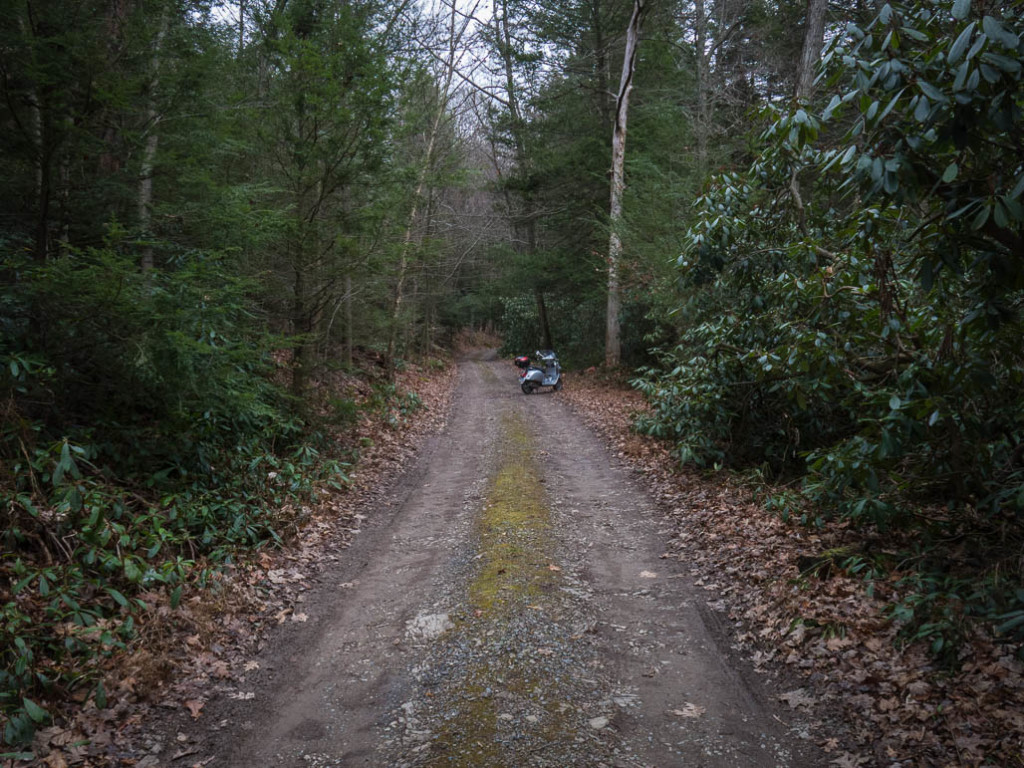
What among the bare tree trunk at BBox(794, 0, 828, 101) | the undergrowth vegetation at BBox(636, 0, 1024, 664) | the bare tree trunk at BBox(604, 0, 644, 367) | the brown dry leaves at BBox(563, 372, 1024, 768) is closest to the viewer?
the undergrowth vegetation at BBox(636, 0, 1024, 664)

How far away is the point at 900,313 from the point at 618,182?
558 inches

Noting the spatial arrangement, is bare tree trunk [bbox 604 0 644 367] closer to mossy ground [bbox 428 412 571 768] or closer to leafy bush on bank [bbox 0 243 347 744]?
mossy ground [bbox 428 412 571 768]

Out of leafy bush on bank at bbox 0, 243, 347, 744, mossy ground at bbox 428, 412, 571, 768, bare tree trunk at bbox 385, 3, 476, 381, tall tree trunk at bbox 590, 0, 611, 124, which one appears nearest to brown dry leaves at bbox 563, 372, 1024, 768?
mossy ground at bbox 428, 412, 571, 768

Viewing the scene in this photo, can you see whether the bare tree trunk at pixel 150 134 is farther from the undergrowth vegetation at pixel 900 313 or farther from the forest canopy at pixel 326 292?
the undergrowth vegetation at pixel 900 313

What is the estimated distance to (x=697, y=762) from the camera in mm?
3271

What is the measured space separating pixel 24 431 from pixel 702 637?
5.83m

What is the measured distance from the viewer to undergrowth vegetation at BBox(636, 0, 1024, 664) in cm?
301

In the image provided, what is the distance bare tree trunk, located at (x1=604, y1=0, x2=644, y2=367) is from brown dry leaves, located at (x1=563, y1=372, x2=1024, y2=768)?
439 inches

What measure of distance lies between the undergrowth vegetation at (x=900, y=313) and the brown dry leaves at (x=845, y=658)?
0.21 meters

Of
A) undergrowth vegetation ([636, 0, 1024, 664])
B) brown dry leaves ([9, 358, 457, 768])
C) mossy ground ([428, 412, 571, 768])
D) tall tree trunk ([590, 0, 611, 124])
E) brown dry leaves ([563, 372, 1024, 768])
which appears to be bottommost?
brown dry leaves ([9, 358, 457, 768])

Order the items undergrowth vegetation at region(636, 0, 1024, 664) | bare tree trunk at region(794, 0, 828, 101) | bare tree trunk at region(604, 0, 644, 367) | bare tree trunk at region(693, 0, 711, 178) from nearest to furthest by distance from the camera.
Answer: undergrowth vegetation at region(636, 0, 1024, 664)
bare tree trunk at region(794, 0, 828, 101)
bare tree trunk at region(693, 0, 711, 178)
bare tree trunk at region(604, 0, 644, 367)

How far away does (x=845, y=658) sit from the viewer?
4012mm

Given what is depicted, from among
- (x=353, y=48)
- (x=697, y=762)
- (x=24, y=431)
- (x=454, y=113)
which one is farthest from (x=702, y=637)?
(x=454, y=113)

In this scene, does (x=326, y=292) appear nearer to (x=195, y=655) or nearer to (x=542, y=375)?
(x=195, y=655)
